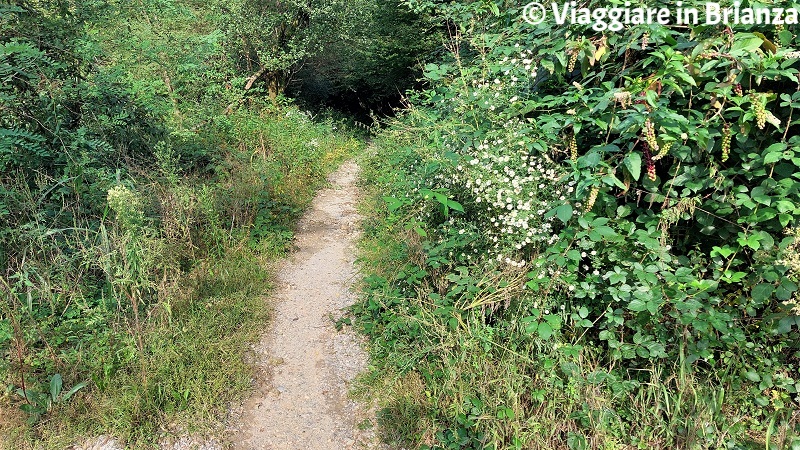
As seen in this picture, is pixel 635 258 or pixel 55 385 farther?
pixel 55 385

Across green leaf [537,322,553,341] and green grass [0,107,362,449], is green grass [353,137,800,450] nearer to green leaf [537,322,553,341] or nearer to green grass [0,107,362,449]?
green leaf [537,322,553,341]

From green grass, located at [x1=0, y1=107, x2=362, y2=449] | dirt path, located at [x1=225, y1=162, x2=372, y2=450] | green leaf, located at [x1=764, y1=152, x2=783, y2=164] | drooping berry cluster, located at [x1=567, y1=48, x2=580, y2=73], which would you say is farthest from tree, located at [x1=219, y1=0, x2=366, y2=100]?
green leaf, located at [x1=764, y1=152, x2=783, y2=164]

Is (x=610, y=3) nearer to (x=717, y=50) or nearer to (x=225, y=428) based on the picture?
(x=717, y=50)

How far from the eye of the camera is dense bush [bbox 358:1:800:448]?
93.2 inches

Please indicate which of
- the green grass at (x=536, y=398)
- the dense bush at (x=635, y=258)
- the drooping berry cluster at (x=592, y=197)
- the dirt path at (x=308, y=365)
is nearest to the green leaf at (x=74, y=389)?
the dirt path at (x=308, y=365)

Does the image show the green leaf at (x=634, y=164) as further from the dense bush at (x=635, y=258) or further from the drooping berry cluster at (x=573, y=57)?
the drooping berry cluster at (x=573, y=57)

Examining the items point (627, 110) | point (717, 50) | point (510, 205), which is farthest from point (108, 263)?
point (717, 50)

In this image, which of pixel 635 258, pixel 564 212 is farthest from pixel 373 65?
pixel 635 258

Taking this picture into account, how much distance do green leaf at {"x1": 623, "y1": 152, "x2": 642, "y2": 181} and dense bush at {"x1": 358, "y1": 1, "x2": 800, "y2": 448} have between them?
1cm

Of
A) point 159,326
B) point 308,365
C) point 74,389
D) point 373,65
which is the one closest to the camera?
point 74,389

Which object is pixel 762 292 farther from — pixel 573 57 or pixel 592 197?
pixel 573 57

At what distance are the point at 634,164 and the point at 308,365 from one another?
2.84m

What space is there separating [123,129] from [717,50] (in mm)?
6206

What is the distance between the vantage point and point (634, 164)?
2.42 metres
